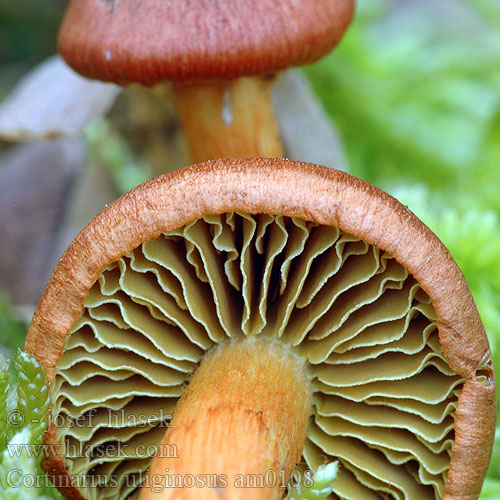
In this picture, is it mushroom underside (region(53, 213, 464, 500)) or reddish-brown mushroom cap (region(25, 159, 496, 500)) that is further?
mushroom underside (region(53, 213, 464, 500))

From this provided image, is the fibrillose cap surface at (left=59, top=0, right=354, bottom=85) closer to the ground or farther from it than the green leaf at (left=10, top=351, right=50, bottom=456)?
farther from it

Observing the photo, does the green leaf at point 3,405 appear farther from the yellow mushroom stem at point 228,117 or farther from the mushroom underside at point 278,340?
the yellow mushroom stem at point 228,117

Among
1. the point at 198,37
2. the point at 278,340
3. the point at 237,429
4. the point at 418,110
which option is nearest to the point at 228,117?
the point at 198,37

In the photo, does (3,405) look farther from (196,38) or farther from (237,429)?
(196,38)

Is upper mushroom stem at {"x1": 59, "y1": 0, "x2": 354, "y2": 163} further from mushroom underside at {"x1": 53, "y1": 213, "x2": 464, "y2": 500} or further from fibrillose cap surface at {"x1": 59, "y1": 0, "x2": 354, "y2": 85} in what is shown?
mushroom underside at {"x1": 53, "y1": 213, "x2": 464, "y2": 500}

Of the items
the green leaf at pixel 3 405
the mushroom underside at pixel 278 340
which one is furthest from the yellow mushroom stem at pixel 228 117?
the green leaf at pixel 3 405

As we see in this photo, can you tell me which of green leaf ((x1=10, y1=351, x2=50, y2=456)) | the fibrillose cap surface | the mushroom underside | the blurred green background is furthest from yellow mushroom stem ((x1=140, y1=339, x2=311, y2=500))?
the blurred green background
